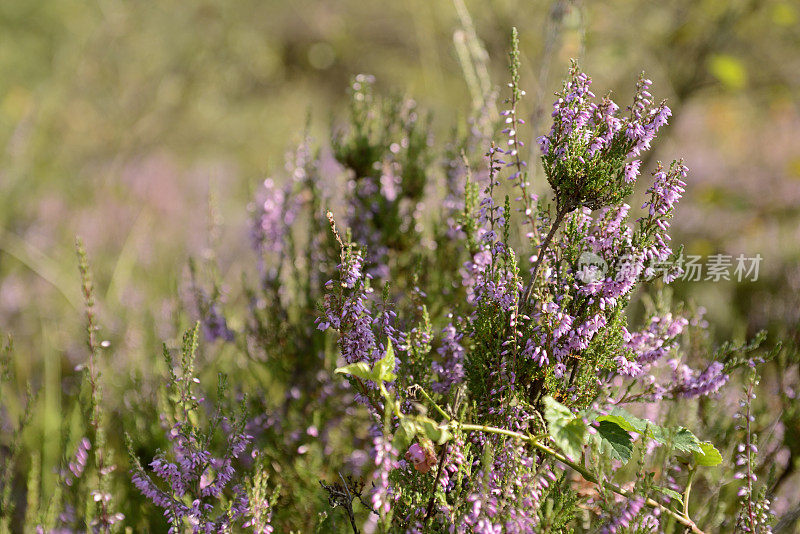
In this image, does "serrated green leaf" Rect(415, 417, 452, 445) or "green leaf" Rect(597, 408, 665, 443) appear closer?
"serrated green leaf" Rect(415, 417, 452, 445)

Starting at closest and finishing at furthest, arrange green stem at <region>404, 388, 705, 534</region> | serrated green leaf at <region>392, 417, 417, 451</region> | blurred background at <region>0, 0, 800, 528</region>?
serrated green leaf at <region>392, 417, 417, 451</region>, green stem at <region>404, 388, 705, 534</region>, blurred background at <region>0, 0, 800, 528</region>

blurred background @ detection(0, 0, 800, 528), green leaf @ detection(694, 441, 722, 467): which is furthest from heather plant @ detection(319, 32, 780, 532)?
blurred background @ detection(0, 0, 800, 528)

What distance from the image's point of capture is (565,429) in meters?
1.39

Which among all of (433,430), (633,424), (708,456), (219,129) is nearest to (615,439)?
(633,424)

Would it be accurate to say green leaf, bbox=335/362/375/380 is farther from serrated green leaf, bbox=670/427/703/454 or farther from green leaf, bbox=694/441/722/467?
green leaf, bbox=694/441/722/467

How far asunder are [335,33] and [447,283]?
9.92 metres

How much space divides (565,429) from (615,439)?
0.15 meters

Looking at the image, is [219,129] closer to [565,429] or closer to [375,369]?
[375,369]

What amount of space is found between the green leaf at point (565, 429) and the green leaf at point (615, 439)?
0.25 ft

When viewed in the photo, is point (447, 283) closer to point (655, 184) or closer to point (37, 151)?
point (655, 184)

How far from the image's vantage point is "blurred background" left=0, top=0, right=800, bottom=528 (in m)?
4.29

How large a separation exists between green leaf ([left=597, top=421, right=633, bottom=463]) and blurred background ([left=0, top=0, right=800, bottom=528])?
1.52 metres

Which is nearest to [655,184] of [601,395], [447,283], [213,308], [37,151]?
[601,395]

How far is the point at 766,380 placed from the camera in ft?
12.1
